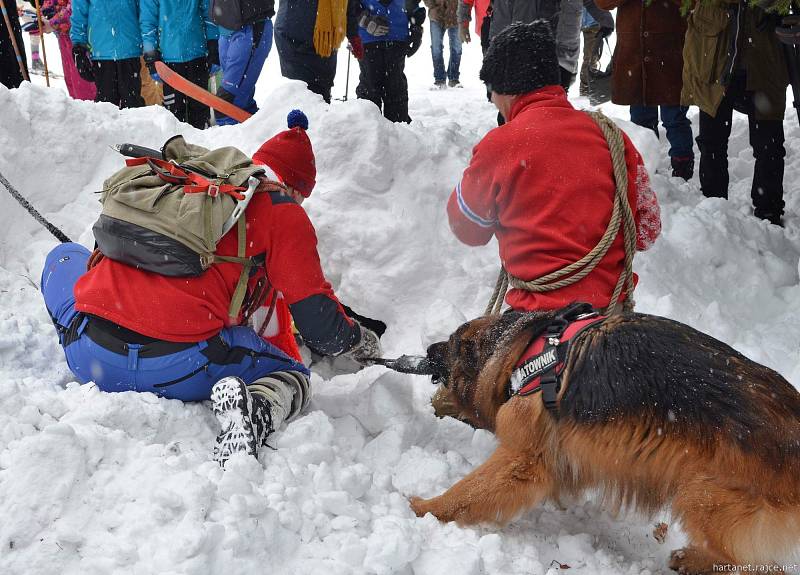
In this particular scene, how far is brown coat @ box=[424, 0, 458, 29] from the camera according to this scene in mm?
11164

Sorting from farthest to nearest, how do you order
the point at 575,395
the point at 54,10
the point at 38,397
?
the point at 54,10
the point at 38,397
the point at 575,395

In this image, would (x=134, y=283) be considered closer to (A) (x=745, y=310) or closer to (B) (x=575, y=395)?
(B) (x=575, y=395)

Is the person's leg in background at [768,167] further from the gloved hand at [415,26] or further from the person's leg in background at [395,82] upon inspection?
the gloved hand at [415,26]

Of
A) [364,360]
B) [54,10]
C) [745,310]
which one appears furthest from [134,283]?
[54,10]

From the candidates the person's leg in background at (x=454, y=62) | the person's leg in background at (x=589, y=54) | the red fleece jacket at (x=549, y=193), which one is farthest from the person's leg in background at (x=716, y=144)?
the person's leg in background at (x=454, y=62)

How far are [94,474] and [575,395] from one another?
1.55m

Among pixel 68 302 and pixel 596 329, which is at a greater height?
pixel 596 329

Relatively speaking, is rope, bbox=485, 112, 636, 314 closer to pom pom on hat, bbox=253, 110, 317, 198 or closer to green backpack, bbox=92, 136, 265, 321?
pom pom on hat, bbox=253, 110, 317, 198

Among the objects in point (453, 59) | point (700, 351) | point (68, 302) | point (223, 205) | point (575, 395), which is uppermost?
point (223, 205)

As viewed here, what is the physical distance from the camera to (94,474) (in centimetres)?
212

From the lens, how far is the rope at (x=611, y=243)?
2.84 m

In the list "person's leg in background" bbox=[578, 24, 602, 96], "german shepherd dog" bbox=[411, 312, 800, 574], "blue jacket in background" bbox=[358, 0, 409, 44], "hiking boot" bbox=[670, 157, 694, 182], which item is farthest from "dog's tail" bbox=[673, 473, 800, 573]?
"person's leg in background" bbox=[578, 24, 602, 96]

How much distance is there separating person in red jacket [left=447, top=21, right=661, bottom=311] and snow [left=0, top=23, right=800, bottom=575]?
2.61 ft

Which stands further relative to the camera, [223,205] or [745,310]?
[745,310]
